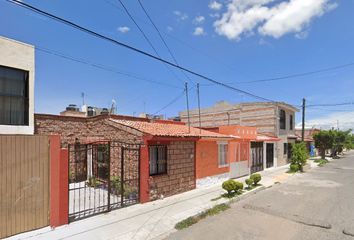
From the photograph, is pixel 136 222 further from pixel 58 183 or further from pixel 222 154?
pixel 222 154

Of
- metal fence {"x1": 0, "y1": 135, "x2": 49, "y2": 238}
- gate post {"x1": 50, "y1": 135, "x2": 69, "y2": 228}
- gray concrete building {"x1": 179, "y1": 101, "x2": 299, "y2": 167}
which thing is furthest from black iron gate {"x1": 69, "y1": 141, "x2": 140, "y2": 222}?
gray concrete building {"x1": 179, "y1": 101, "x2": 299, "y2": 167}

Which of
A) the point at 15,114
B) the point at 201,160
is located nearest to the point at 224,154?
the point at 201,160

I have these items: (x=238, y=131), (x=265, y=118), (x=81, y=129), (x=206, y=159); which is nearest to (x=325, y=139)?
(x=265, y=118)

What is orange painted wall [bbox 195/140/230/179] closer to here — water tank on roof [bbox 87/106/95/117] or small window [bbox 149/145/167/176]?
small window [bbox 149/145/167/176]

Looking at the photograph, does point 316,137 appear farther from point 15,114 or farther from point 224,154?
point 15,114

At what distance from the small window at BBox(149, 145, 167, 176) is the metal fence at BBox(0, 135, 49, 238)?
483cm

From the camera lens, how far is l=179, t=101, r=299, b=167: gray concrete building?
27.2m

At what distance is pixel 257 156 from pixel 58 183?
1801 centimetres

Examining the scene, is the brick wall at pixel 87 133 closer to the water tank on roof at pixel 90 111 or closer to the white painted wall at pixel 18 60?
the white painted wall at pixel 18 60

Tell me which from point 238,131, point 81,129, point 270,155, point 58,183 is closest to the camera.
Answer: point 58,183

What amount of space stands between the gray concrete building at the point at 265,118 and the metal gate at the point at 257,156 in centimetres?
434

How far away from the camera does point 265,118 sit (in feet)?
90.8

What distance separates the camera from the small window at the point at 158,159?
1162 centimetres

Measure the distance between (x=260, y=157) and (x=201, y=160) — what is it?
10392 mm
